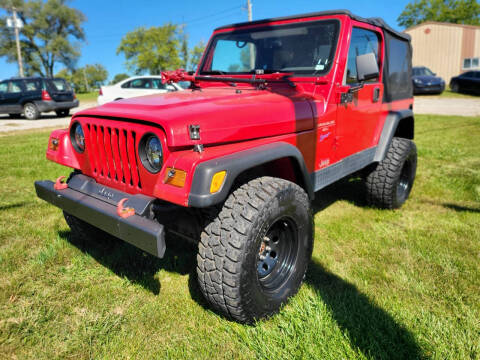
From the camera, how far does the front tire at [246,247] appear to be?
190 centimetres

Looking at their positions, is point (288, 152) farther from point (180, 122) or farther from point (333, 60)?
point (333, 60)

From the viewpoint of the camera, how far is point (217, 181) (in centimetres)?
180

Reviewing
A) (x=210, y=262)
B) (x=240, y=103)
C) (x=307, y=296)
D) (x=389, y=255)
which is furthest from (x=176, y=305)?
(x=389, y=255)

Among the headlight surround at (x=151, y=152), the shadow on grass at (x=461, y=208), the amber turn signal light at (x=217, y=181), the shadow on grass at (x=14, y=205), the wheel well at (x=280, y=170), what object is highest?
the headlight surround at (x=151, y=152)

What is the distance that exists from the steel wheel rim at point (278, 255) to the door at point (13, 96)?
1399cm

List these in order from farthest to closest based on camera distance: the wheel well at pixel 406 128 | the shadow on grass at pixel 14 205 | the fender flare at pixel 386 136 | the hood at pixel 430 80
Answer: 1. the hood at pixel 430 80
2. the wheel well at pixel 406 128
3. the shadow on grass at pixel 14 205
4. the fender flare at pixel 386 136

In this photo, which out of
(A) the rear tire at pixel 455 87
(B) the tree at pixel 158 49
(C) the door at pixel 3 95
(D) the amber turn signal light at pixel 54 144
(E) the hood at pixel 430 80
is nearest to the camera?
(D) the amber turn signal light at pixel 54 144

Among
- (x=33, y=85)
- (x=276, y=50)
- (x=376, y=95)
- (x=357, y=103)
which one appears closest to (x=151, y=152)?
(x=276, y=50)

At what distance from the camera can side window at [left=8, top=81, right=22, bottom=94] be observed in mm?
13016

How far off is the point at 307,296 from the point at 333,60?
183 cm

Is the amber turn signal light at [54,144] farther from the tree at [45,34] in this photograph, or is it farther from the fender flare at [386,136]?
the tree at [45,34]

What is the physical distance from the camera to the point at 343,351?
1.93m

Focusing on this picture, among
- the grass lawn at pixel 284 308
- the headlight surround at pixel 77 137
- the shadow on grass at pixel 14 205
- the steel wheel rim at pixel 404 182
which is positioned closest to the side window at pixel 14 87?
the shadow on grass at pixel 14 205

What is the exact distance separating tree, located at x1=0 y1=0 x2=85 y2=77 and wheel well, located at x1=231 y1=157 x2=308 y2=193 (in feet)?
166
